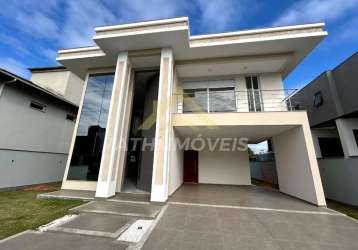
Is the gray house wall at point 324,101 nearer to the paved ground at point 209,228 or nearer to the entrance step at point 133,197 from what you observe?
the paved ground at point 209,228

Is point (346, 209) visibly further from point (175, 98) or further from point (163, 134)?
point (175, 98)

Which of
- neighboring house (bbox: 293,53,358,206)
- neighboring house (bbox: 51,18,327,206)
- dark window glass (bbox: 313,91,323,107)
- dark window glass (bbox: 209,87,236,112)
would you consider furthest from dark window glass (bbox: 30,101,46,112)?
dark window glass (bbox: 313,91,323,107)

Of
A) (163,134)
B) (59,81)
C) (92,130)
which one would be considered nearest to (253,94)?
(163,134)

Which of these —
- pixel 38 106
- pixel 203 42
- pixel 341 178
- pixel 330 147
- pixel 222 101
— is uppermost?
pixel 203 42

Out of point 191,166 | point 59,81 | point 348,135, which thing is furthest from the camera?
point 59,81

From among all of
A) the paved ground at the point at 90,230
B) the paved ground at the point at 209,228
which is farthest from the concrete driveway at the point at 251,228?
the paved ground at the point at 90,230

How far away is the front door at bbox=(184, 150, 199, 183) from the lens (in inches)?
415

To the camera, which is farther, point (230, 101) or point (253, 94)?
point (230, 101)

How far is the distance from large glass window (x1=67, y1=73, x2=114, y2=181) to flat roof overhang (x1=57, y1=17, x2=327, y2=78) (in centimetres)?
123

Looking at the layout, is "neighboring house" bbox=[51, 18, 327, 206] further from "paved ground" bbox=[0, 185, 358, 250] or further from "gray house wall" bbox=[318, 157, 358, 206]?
"gray house wall" bbox=[318, 157, 358, 206]

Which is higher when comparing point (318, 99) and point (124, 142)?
point (318, 99)

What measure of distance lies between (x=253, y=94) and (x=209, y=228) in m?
6.71

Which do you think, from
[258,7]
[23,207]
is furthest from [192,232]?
[258,7]

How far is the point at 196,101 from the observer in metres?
8.54
